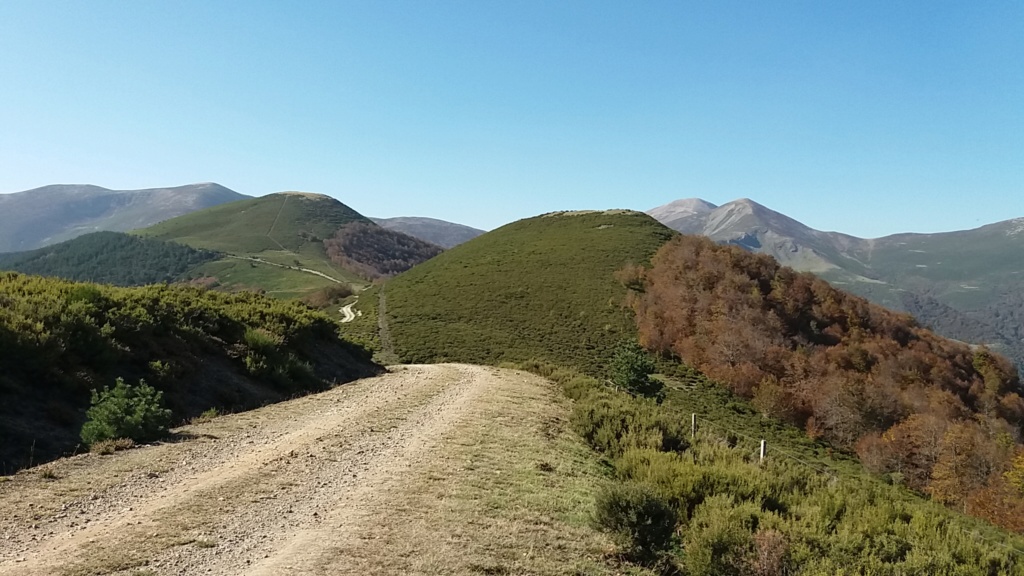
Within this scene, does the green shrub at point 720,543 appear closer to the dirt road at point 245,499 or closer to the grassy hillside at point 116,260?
the dirt road at point 245,499

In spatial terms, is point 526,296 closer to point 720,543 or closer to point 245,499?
point 245,499

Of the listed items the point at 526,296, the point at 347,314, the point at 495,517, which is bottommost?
the point at 347,314

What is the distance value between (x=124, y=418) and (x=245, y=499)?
5071 millimetres

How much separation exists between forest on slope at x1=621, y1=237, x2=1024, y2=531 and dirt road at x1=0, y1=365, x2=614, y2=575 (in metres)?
35.4

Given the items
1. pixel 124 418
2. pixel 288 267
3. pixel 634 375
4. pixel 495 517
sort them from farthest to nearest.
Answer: pixel 288 267 < pixel 634 375 < pixel 124 418 < pixel 495 517

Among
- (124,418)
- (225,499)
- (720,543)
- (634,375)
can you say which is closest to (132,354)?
(124,418)

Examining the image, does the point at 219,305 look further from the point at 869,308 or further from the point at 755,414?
the point at 869,308

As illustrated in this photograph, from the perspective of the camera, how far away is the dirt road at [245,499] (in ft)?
20.0

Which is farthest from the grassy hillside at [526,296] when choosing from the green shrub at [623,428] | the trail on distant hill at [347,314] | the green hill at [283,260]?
the green hill at [283,260]

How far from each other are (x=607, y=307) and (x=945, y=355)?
129ft

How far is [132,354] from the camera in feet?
50.2

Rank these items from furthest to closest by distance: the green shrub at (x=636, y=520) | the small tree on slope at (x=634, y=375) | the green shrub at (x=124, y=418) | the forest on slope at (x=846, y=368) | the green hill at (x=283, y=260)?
the green hill at (x=283, y=260) → the forest on slope at (x=846, y=368) → the small tree on slope at (x=634, y=375) → the green shrub at (x=124, y=418) → the green shrub at (x=636, y=520)

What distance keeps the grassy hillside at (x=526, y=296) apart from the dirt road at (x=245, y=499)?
35129 millimetres

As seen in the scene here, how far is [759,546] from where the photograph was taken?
697 centimetres
